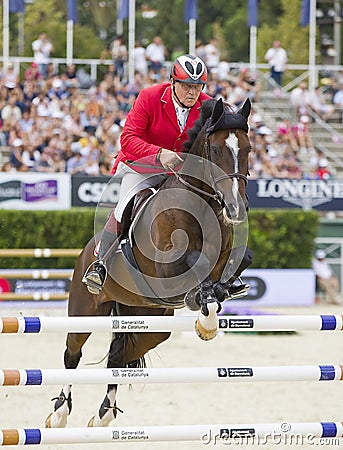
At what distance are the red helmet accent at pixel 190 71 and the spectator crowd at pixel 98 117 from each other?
1112cm

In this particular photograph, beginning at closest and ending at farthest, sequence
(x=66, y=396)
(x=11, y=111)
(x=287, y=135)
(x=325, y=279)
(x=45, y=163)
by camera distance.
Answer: (x=66, y=396) < (x=325, y=279) < (x=45, y=163) < (x=11, y=111) < (x=287, y=135)

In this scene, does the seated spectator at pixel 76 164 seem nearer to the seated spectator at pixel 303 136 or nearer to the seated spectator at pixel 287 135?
the seated spectator at pixel 287 135

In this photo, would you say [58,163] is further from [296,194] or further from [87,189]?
[296,194]

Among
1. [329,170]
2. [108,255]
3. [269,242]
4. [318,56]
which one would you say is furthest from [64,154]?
[318,56]

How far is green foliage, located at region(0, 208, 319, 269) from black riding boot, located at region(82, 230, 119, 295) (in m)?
7.99

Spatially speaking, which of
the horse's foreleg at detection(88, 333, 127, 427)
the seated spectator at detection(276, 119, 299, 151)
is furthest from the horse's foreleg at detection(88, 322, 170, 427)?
the seated spectator at detection(276, 119, 299, 151)

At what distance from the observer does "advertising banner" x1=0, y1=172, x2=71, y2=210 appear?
15430 millimetres

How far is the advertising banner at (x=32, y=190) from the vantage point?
50.6ft

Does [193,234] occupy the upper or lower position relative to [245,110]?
lower

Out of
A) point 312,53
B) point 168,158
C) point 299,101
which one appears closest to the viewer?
point 168,158

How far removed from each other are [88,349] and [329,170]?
10384 millimetres

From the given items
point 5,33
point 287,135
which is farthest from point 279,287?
point 5,33

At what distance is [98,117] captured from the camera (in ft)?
63.2

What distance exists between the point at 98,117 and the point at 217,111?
1391 cm
